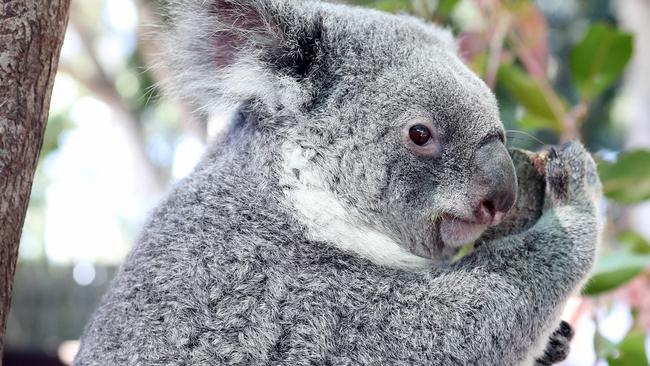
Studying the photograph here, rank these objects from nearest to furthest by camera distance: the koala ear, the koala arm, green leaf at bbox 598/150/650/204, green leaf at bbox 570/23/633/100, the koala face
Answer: the koala arm
the koala face
the koala ear
green leaf at bbox 598/150/650/204
green leaf at bbox 570/23/633/100

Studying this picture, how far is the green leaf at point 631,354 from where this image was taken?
286 centimetres

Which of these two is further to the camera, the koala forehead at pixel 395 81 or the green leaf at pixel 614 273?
the green leaf at pixel 614 273

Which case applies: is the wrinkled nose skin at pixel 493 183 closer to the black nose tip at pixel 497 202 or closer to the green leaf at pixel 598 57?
the black nose tip at pixel 497 202

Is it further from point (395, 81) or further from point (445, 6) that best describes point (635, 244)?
point (395, 81)

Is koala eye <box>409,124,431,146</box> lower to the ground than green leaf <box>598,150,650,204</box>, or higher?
higher

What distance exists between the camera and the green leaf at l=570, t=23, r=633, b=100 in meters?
3.49

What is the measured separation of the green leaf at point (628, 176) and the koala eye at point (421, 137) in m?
1.22

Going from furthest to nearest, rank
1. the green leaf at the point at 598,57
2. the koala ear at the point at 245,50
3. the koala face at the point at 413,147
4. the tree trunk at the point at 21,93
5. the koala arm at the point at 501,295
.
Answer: the green leaf at the point at 598,57 → the koala ear at the point at 245,50 → the koala face at the point at 413,147 → the koala arm at the point at 501,295 → the tree trunk at the point at 21,93

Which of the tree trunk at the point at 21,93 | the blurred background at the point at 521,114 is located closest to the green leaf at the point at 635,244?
the blurred background at the point at 521,114

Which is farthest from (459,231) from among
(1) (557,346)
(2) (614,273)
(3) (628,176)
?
(3) (628,176)

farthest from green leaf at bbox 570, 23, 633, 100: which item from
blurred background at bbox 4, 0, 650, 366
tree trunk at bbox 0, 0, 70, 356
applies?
tree trunk at bbox 0, 0, 70, 356

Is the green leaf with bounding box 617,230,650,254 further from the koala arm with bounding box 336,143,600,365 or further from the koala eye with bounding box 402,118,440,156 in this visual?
the koala eye with bounding box 402,118,440,156

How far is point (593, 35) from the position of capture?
3.49 meters

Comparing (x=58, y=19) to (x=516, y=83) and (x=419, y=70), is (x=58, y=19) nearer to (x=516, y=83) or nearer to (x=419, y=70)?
(x=419, y=70)
